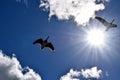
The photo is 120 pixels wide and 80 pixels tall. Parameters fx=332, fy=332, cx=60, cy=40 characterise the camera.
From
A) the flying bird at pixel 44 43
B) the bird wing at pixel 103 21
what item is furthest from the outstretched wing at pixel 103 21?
the flying bird at pixel 44 43

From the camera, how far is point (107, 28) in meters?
78.2

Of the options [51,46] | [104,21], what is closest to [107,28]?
[104,21]

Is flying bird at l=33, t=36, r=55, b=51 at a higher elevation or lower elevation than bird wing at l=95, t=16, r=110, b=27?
lower

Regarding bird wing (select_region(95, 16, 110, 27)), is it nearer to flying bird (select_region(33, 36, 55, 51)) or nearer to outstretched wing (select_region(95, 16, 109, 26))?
outstretched wing (select_region(95, 16, 109, 26))

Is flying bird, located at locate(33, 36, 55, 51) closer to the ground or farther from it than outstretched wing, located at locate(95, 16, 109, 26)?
closer to the ground

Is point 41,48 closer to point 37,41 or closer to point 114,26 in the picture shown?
point 37,41

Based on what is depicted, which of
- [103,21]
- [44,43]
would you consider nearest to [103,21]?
[103,21]

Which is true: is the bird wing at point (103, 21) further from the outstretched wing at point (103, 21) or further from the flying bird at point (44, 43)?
the flying bird at point (44, 43)

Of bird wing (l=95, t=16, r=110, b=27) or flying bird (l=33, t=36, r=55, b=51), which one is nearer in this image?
flying bird (l=33, t=36, r=55, b=51)

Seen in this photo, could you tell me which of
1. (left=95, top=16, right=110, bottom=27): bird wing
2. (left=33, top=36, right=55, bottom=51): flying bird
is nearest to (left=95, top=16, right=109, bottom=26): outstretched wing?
(left=95, top=16, right=110, bottom=27): bird wing

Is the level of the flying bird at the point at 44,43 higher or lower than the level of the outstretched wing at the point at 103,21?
lower

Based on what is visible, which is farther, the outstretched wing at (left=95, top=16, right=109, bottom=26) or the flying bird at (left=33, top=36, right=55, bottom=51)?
the outstretched wing at (left=95, top=16, right=109, bottom=26)

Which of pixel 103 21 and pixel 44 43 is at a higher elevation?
pixel 103 21

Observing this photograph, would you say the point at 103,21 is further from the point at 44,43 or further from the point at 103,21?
the point at 44,43
